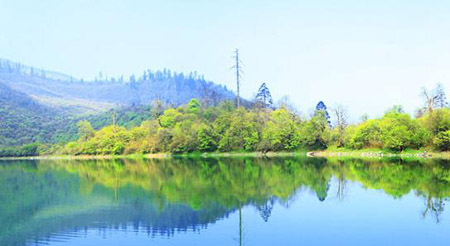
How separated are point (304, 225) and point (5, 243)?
12.6 meters

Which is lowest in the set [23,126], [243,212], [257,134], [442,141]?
[243,212]

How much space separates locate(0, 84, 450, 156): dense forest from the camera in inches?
2315

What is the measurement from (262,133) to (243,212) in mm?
60266

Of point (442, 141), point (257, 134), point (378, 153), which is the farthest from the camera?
point (257, 134)

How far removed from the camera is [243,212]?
781 inches

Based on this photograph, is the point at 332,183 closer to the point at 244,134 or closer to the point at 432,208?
the point at 432,208

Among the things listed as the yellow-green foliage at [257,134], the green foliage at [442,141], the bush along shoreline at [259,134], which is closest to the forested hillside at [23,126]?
the bush along shoreline at [259,134]

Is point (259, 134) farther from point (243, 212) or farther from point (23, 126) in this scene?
point (23, 126)

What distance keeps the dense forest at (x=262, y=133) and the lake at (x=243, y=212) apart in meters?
28.3

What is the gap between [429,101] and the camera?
5869cm

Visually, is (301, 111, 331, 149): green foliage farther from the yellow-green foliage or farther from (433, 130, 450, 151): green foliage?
(433, 130, 450, 151): green foliage

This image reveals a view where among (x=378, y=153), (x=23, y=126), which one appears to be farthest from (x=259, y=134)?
(x=23, y=126)

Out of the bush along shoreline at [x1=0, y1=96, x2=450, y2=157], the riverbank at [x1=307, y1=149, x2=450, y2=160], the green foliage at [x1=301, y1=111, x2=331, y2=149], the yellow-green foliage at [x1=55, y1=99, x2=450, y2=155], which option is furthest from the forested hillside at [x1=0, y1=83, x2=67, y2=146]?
the riverbank at [x1=307, y1=149, x2=450, y2=160]

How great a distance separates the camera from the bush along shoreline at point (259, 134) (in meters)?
58.8
